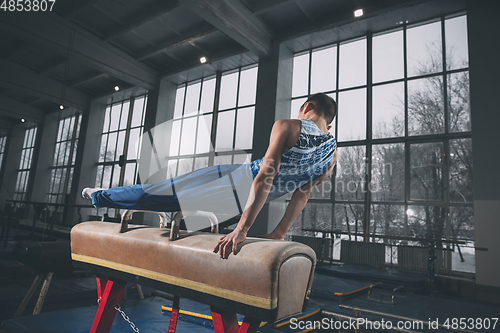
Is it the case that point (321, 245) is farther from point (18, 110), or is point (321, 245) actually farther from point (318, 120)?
point (18, 110)

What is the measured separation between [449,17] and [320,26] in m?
2.68

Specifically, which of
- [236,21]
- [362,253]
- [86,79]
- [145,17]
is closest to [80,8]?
[145,17]

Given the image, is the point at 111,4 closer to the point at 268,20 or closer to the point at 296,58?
the point at 268,20

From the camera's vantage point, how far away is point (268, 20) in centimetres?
720

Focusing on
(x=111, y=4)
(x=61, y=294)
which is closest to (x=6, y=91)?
(x=111, y=4)

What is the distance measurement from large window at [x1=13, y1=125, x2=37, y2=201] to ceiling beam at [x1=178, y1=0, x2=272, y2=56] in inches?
506

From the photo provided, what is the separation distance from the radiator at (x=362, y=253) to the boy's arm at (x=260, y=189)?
17.6ft

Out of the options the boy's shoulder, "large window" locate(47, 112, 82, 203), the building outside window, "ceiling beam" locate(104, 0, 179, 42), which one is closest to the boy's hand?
the boy's shoulder

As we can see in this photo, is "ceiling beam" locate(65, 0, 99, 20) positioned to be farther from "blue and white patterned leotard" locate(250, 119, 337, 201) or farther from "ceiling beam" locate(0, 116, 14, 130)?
"ceiling beam" locate(0, 116, 14, 130)

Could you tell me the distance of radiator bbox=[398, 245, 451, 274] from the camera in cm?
519

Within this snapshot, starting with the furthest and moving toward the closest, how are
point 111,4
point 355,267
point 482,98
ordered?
point 111,4, point 355,267, point 482,98

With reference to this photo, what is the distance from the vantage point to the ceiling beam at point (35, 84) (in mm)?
9672

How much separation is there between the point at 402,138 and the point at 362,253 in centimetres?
259

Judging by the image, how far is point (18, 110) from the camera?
43.9 feet
